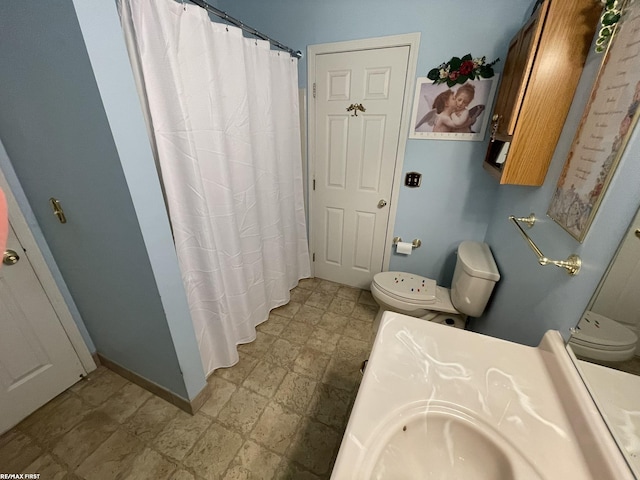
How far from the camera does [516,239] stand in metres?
1.30

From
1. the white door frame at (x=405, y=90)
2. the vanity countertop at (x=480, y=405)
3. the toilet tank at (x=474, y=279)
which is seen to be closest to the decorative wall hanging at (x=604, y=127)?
the vanity countertop at (x=480, y=405)

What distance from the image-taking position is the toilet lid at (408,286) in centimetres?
173

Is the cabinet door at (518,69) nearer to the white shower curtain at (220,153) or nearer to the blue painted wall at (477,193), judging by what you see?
the blue painted wall at (477,193)

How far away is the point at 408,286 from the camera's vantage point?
6.03 feet

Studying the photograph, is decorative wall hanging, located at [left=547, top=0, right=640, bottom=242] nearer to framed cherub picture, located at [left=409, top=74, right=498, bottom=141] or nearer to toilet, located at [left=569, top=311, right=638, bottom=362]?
toilet, located at [left=569, top=311, right=638, bottom=362]

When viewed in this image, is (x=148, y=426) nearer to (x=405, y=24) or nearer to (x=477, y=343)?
(x=477, y=343)

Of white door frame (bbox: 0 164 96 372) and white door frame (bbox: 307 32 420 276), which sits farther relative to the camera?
white door frame (bbox: 307 32 420 276)

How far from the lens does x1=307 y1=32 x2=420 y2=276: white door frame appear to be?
5.36 ft

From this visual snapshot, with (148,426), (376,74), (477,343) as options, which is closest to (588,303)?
(477,343)

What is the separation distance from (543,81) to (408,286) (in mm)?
1306

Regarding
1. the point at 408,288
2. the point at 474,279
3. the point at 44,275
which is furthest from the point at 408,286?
the point at 44,275

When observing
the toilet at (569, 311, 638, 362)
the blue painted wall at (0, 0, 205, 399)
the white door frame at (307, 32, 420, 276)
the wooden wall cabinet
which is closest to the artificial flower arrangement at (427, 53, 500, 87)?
the white door frame at (307, 32, 420, 276)

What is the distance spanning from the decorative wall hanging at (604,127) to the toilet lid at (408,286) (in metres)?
0.96

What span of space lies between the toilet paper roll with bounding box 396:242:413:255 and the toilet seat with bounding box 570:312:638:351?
4.34 feet
